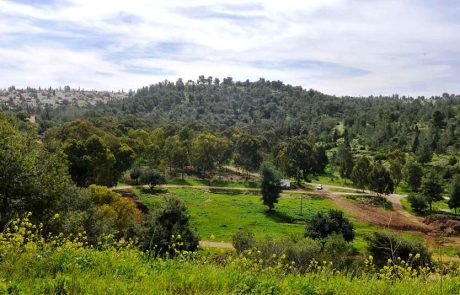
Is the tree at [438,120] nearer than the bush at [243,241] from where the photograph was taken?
No

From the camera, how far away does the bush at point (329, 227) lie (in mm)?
40500

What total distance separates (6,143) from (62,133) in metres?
55.1

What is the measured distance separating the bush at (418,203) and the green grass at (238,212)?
13.4m

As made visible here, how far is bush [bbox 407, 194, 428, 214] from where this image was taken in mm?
67688

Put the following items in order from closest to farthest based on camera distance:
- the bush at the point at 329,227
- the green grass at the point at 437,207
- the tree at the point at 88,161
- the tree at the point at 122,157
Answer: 1. the bush at the point at 329,227
2. the tree at the point at 88,161
3. the tree at the point at 122,157
4. the green grass at the point at 437,207

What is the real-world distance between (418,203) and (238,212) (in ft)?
102

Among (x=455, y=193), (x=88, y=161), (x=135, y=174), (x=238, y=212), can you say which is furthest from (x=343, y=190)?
(x=88, y=161)

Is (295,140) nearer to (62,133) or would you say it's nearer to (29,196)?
(62,133)

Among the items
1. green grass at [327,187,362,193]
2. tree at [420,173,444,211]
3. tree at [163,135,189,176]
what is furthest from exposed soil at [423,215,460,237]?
tree at [163,135,189,176]

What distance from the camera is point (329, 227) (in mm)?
40812

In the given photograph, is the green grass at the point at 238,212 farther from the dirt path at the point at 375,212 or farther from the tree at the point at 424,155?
the tree at the point at 424,155

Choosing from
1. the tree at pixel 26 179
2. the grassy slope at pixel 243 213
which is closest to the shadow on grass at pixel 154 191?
the grassy slope at pixel 243 213

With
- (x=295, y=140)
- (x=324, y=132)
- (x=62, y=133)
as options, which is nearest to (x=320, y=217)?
(x=62, y=133)

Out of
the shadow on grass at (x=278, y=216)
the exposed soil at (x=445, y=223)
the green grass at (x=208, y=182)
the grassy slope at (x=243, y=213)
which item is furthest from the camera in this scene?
the green grass at (x=208, y=182)
